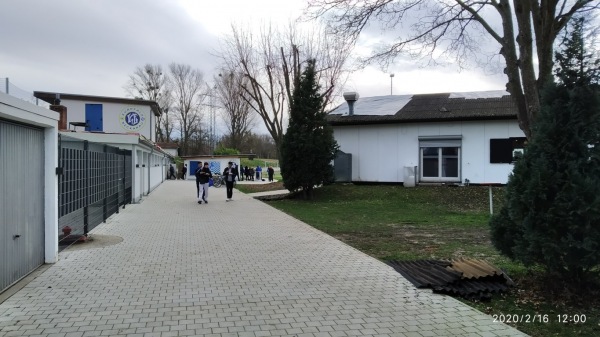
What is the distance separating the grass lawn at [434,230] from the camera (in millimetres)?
5180

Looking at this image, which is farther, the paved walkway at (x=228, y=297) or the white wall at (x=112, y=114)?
the white wall at (x=112, y=114)

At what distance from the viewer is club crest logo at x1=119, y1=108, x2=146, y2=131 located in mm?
40500

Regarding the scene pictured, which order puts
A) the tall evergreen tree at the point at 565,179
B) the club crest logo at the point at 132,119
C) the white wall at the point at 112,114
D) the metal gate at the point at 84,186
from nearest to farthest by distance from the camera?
the tall evergreen tree at the point at 565,179 → the metal gate at the point at 84,186 → the white wall at the point at 112,114 → the club crest logo at the point at 132,119

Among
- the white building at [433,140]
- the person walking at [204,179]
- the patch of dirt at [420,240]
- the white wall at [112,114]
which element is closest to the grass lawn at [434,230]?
the patch of dirt at [420,240]

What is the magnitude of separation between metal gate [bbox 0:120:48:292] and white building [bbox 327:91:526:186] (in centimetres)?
1916

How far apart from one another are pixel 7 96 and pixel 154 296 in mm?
2830

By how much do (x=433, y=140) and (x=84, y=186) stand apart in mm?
18044

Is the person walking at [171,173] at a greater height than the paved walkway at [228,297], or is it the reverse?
the person walking at [171,173]

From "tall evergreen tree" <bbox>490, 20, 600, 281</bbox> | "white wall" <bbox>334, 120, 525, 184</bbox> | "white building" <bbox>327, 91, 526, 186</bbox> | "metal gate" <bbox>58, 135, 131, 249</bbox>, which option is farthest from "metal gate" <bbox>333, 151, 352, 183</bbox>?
"tall evergreen tree" <bbox>490, 20, 600, 281</bbox>

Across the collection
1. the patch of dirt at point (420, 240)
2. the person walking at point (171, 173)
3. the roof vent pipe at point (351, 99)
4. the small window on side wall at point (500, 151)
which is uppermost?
the roof vent pipe at point (351, 99)

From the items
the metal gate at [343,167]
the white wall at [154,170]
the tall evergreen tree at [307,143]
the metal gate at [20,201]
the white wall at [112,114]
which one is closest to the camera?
the metal gate at [20,201]

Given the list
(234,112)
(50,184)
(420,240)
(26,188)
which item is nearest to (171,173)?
(234,112)

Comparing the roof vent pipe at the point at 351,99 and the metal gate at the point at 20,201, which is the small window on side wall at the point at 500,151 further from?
the metal gate at the point at 20,201

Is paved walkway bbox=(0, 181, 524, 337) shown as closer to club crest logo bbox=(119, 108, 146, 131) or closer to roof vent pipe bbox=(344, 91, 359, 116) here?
roof vent pipe bbox=(344, 91, 359, 116)
